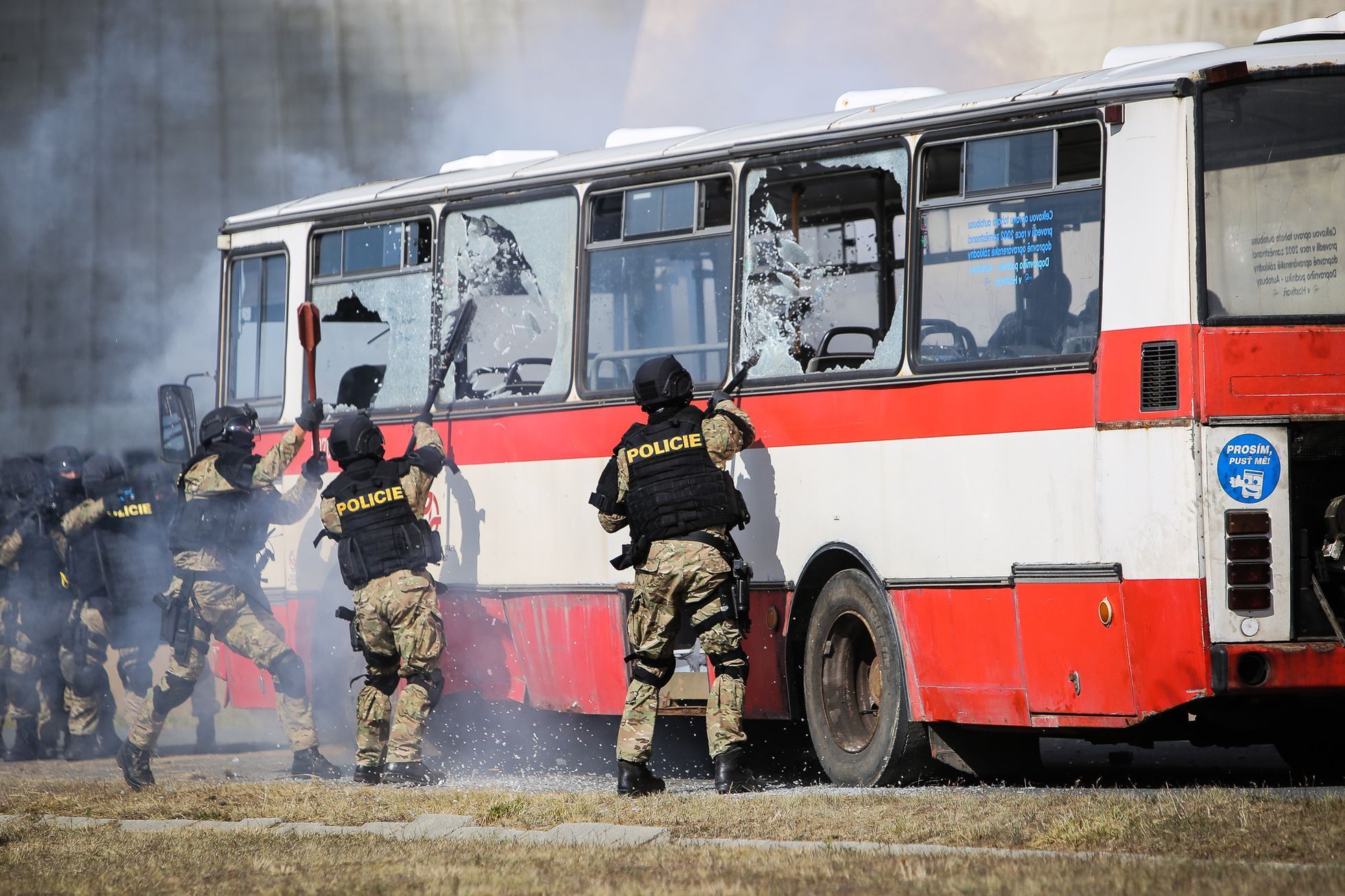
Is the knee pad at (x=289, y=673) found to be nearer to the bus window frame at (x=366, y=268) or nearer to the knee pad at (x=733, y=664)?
the bus window frame at (x=366, y=268)

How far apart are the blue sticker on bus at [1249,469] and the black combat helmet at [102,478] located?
864 centimetres

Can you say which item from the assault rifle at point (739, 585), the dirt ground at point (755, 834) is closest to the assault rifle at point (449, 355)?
the dirt ground at point (755, 834)

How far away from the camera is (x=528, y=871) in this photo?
6375mm

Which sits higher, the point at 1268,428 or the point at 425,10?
the point at 425,10

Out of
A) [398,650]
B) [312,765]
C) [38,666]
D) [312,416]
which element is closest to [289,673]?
[312,765]

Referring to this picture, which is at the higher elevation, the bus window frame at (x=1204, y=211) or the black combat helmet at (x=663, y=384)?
the bus window frame at (x=1204, y=211)

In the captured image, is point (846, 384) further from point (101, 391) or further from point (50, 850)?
point (101, 391)

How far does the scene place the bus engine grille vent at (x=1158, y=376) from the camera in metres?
7.14

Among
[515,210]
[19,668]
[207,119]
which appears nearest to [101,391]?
[207,119]

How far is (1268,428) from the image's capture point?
709 centimetres

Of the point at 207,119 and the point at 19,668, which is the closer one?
the point at 19,668

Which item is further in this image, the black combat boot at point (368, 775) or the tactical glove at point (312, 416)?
the tactical glove at point (312, 416)

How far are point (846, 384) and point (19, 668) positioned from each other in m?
7.97

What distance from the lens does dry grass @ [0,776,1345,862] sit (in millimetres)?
6180
